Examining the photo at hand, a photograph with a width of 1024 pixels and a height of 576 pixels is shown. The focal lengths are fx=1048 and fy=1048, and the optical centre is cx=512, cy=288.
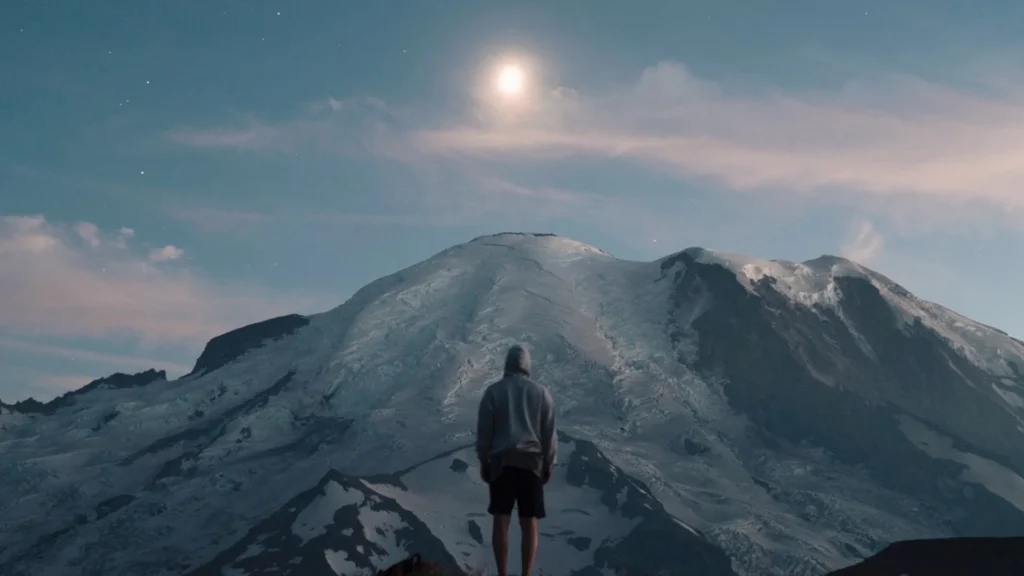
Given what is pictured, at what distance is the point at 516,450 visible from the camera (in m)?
14.4

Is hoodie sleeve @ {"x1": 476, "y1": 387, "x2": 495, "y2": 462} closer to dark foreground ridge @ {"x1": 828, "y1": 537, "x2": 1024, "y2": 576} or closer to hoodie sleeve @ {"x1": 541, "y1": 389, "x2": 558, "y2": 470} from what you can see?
hoodie sleeve @ {"x1": 541, "y1": 389, "x2": 558, "y2": 470}

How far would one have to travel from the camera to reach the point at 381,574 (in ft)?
52.7

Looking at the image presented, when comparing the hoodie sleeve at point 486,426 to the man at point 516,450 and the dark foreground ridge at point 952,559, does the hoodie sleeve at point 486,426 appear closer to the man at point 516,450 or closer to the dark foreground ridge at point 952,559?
the man at point 516,450

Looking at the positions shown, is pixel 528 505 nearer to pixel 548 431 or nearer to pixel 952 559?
pixel 548 431

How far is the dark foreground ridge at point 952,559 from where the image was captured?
17.4 meters

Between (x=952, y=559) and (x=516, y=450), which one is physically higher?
(x=516, y=450)

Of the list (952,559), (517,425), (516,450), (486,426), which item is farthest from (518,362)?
(952,559)

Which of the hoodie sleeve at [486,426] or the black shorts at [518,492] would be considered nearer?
the black shorts at [518,492]

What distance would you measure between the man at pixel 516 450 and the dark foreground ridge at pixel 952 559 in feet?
21.4

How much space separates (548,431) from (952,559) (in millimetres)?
8146

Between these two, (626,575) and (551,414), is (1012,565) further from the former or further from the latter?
(551,414)

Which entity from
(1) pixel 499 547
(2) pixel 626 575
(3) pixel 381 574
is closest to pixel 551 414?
(1) pixel 499 547

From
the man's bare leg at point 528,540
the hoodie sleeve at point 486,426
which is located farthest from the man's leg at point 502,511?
the hoodie sleeve at point 486,426

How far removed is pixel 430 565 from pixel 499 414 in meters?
→ 3.98
